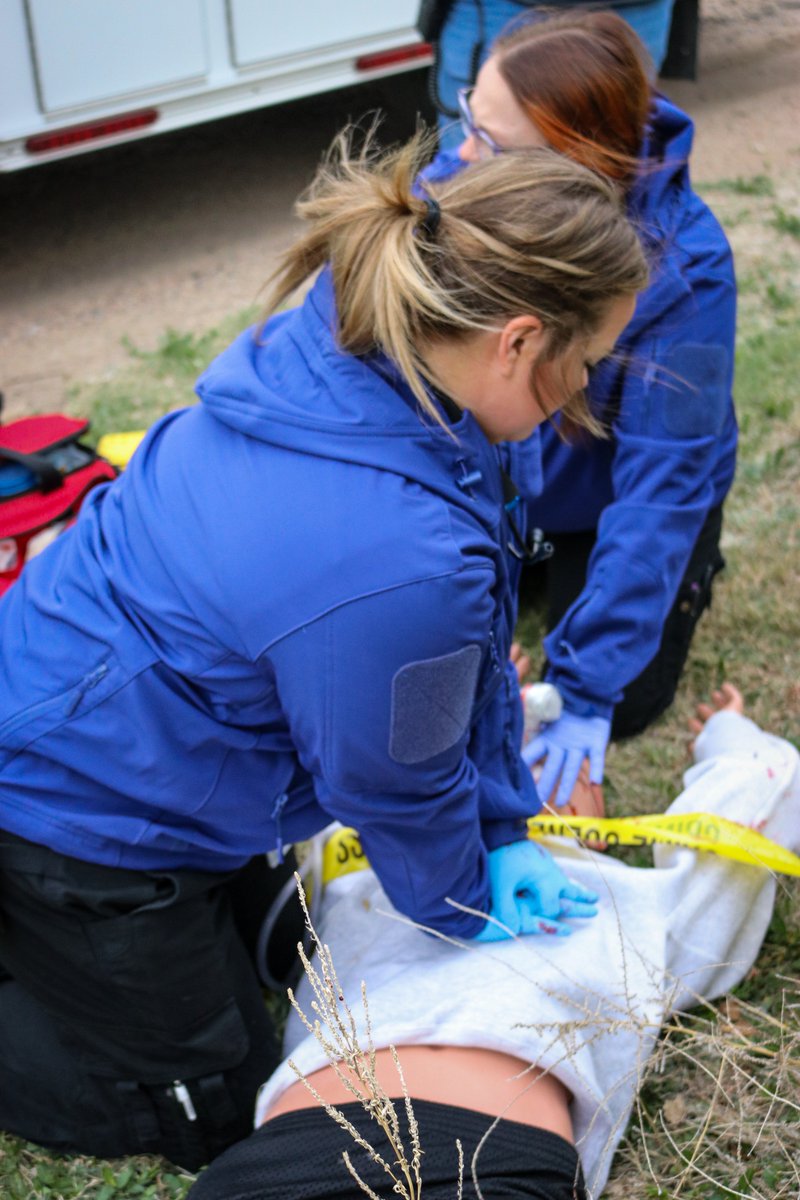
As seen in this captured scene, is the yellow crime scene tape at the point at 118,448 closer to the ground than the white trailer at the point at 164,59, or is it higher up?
closer to the ground

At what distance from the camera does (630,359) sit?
2588 millimetres

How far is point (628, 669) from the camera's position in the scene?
8.75 ft

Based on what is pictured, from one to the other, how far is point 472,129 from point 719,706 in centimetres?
146

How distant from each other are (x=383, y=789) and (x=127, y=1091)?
2.54 ft

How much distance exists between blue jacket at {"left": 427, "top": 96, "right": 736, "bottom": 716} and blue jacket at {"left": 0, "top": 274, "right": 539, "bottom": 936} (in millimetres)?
743

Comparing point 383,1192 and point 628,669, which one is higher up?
point 383,1192

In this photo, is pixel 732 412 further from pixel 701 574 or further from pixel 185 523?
pixel 185 523

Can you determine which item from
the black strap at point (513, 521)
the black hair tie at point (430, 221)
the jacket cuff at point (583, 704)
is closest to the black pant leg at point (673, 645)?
the jacket cuff at point (583, 704)

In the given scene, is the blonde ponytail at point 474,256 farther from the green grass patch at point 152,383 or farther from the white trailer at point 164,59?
the white trailer at point 164,59

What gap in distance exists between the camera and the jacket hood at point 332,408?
1.56m

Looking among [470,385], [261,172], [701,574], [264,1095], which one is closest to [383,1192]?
[264,1095]

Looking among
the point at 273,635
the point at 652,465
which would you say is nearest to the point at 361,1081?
the point at 273,635

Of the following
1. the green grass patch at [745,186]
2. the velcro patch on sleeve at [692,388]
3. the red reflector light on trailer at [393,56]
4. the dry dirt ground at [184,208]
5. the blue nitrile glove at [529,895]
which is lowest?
the dry dirt ground at [184,208]

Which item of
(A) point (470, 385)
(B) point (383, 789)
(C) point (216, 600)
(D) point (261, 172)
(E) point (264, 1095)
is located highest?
(A) point (470, 385)
